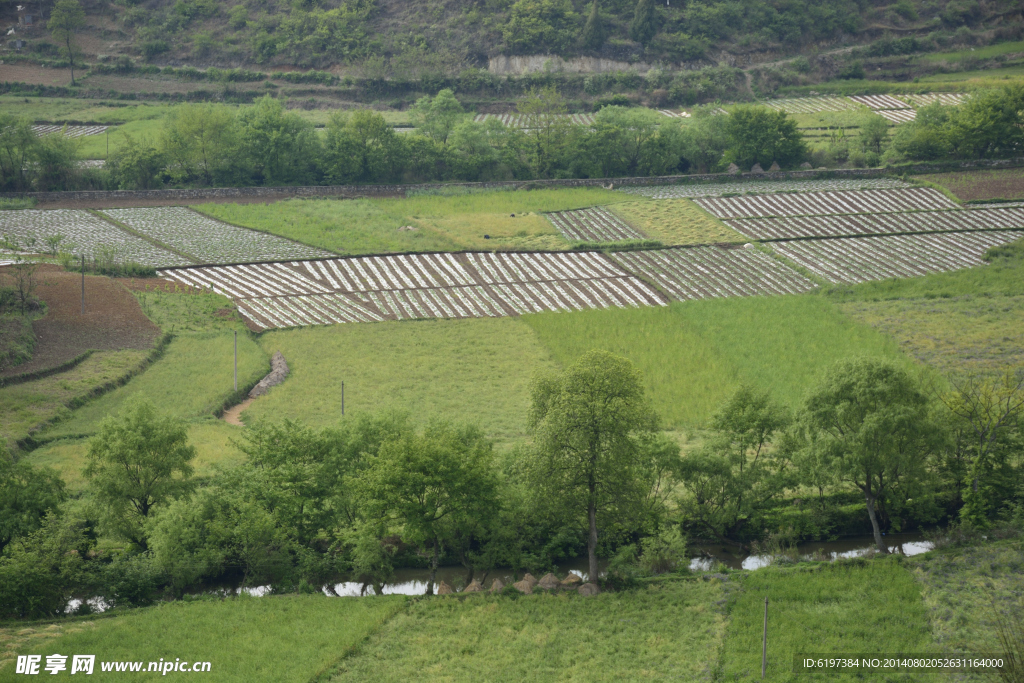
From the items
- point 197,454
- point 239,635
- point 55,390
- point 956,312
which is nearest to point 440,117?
point 956,312

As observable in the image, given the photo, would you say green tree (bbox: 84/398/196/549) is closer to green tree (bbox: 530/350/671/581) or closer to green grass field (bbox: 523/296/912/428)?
green tree (bbox: 530/350/671/581)

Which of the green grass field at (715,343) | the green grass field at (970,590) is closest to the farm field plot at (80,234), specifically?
the green grass field at (715,343)

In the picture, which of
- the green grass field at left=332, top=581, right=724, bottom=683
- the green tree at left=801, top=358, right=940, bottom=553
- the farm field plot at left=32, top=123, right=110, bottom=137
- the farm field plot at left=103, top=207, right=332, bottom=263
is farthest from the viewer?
the farm field plot at left=32, top=123, right=110, bottom=137

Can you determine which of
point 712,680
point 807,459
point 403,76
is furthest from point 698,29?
point 712,680

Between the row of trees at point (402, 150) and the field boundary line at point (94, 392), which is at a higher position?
the row of trees at point (402, 150)

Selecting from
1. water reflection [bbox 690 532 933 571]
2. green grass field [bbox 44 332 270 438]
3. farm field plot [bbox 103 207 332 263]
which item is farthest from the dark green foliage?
water reflection [bbox 690 532 933 571]

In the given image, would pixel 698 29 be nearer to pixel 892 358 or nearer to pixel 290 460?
pixel 892 358

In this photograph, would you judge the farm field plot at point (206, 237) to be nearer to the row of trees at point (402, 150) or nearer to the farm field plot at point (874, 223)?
the row of trees at point (402, 150)
